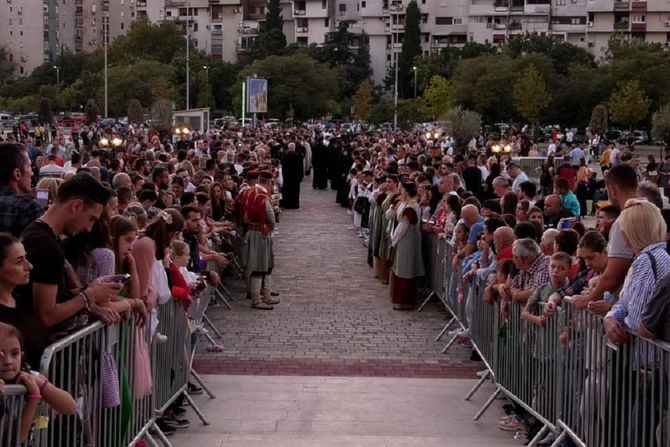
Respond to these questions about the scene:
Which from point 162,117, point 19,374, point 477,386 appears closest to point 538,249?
point 477,386

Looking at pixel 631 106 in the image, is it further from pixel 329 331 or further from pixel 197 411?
pixel 197 411

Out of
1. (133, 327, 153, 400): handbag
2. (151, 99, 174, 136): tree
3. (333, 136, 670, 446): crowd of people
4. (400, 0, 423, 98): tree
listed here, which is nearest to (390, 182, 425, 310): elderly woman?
(333, 136, 670, 446): crowd of people

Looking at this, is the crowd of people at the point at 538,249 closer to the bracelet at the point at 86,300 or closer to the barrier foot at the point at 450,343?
the barrier foot at the point at 450,343

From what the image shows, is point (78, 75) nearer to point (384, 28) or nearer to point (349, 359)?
point (384, 28)

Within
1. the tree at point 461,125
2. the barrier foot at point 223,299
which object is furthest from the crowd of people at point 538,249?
the tree at point 461,125

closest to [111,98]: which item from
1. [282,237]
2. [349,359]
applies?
[282,237]

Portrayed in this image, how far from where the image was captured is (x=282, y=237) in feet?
81.0

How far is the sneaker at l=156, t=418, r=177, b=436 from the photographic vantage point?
29.3 feet

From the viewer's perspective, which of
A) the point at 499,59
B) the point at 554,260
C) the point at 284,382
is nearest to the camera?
the point at 554,260

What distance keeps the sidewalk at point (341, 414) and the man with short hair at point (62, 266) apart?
106 inches

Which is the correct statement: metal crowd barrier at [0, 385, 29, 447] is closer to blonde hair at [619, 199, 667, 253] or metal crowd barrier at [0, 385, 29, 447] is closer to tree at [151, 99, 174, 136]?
blonde hair at [619, 199, 667, 253]

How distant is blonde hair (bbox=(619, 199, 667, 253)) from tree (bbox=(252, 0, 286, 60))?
111 meters

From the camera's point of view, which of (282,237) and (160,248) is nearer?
(160,248)

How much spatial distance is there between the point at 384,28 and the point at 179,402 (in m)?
118
